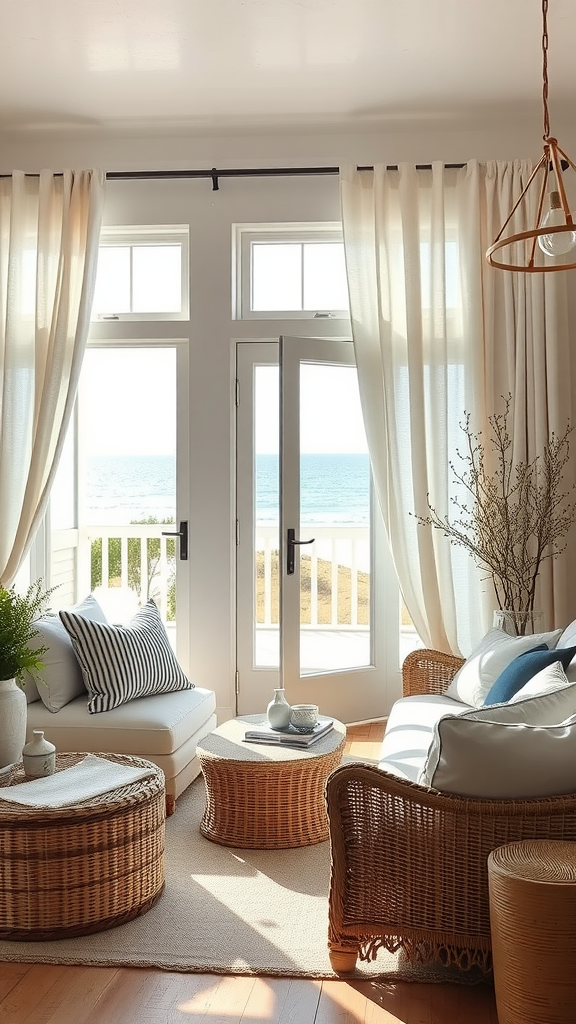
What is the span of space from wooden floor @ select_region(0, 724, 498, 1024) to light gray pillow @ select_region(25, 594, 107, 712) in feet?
4.68

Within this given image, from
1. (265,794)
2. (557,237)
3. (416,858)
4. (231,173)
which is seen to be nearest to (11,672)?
(265,794)

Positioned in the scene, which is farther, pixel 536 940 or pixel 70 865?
pixel 70 865

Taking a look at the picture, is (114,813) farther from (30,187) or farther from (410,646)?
(30,187)

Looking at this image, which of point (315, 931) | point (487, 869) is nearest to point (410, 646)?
point (315, 931)

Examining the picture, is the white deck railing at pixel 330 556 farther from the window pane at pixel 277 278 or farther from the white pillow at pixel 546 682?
the white pillow at pixel 546 682

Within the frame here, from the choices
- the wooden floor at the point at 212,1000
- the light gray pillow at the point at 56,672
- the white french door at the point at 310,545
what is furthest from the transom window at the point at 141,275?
the wooden floor at the point at 212,1000

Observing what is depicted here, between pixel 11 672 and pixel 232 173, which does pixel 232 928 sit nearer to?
pixel 11 672

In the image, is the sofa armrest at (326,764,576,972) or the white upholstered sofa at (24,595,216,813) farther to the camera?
the white upholstered sofa at (24,595,216,813)

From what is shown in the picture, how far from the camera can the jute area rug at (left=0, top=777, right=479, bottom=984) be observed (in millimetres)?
2559

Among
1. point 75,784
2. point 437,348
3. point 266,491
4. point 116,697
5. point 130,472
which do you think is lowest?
point 75,784

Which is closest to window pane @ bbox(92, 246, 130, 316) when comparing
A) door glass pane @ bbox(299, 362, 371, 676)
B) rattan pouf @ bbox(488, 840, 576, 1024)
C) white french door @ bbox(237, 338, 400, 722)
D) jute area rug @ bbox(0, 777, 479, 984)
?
white french door @ bbox(237, 338, 400, 722)

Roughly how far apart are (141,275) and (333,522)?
1.78 meters

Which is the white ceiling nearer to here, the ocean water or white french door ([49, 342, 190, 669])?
white french door ([49, 342, 190, 669])

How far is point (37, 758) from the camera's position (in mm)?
2971
